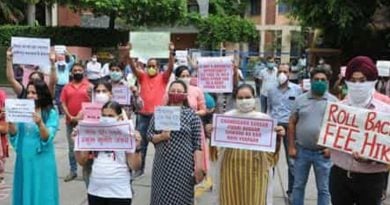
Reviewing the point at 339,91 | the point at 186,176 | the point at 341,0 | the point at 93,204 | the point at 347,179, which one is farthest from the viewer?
the point at 341,0

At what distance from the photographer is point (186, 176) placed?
18.5 feet

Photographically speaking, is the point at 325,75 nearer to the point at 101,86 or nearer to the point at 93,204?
the point at 101,86

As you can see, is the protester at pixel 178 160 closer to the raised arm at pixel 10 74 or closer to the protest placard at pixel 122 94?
the raised arm at pixel 10 74

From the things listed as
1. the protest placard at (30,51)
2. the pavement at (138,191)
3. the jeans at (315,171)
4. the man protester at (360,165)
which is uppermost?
the protest placard at (30,51)

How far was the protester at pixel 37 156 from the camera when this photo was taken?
575 cm

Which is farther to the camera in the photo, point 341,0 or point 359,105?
point 341,0

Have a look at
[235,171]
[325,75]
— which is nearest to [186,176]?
[235,171]

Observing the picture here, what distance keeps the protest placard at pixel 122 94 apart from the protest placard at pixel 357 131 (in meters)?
4.55

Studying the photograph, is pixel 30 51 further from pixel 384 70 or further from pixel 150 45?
pixel 384 70

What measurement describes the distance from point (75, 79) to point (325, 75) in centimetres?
379

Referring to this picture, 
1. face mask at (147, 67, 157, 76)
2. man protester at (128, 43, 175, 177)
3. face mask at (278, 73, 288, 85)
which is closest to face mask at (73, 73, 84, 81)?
man protester at (128, 43, 175, 177)

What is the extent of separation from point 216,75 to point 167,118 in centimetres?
276

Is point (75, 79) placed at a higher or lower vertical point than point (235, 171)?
higher

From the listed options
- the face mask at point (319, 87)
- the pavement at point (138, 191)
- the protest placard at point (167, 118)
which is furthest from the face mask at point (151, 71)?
the protest placard at point (167, 118)
